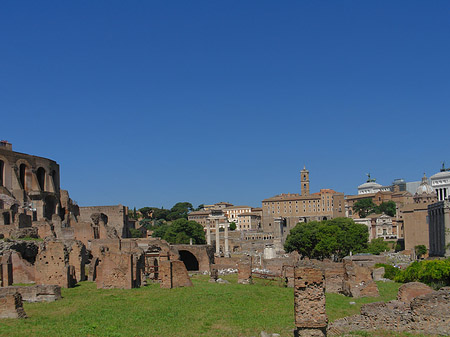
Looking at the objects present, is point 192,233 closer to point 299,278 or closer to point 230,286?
point 230,286

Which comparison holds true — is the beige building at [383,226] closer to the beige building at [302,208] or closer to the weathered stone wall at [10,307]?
the beige building at [302,208]

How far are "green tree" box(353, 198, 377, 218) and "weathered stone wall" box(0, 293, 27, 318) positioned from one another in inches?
5024

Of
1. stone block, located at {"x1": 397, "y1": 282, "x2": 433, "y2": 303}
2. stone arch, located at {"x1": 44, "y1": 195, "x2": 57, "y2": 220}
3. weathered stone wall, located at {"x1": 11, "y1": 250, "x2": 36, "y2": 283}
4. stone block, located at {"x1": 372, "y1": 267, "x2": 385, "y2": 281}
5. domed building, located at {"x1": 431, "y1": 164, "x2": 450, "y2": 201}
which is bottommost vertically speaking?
→ stone block, located at {"x1": 372, "y1": 267, "x2": 385, "y2": 281}

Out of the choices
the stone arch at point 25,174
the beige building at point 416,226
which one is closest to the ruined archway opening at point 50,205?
the stone arch at point 25,174

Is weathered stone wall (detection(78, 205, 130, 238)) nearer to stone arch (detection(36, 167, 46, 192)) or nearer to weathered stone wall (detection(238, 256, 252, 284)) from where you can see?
stone arch (detection(36, 167, 46, 192))

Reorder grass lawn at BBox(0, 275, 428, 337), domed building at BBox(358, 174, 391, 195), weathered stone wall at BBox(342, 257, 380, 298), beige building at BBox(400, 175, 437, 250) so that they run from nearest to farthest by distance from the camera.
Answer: grass lawn at BBox(0, 275, 428, 337)
weathered stone wall at BBox(342, 257, 380, 298)
beige building at BBox(400, 175, 437, 250)
domed building at BBox(358, 174, 391, 195)

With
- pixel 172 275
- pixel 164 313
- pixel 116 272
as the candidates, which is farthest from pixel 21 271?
pixel 164 313

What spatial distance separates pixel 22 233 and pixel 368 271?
1899 cm

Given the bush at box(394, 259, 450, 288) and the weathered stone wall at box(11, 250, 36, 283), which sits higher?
the weathered stone wall at box(11, 250, 36, 283)

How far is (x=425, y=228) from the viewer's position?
8000cm

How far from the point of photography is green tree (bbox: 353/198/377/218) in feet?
456

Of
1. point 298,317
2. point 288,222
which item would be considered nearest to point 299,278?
point 298,317

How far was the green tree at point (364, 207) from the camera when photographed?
139 m

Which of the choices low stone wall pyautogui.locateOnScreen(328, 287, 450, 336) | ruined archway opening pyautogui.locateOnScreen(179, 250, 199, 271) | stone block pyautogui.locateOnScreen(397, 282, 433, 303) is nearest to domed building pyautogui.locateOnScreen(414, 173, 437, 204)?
ruined archway opening pyautogui.locateOnScreen(179, 250, 199, 271)
